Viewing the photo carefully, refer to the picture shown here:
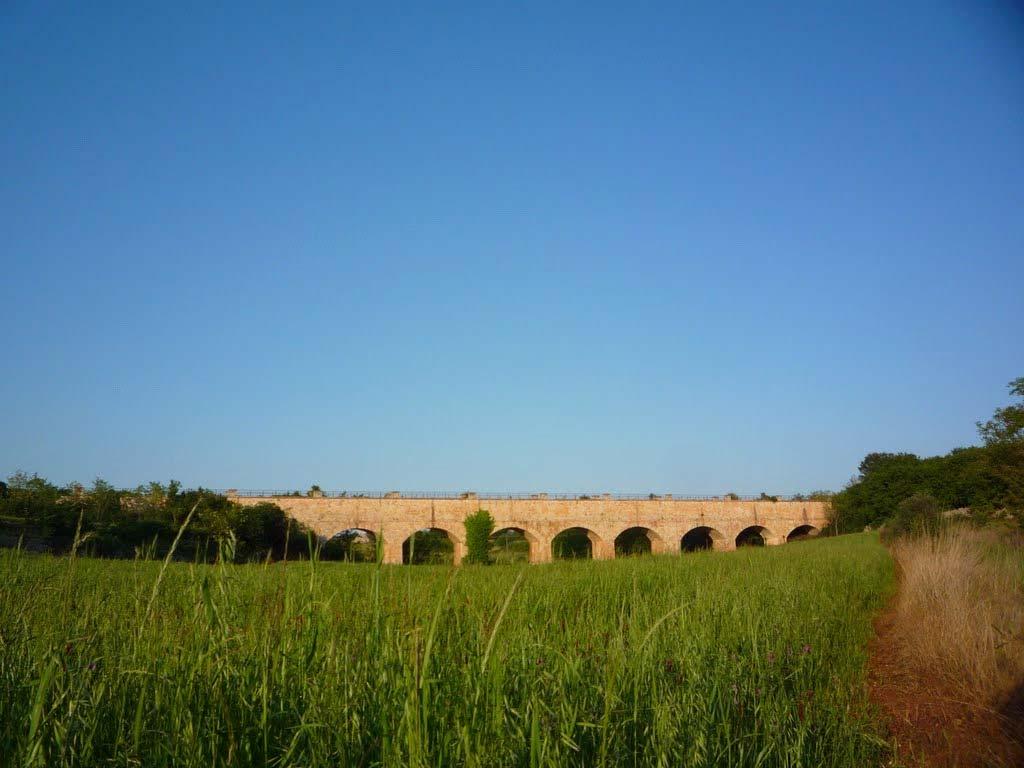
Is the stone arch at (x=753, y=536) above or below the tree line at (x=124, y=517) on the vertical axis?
below

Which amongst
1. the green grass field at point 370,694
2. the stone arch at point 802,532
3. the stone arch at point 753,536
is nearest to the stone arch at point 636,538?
the stone arch at point 753,536

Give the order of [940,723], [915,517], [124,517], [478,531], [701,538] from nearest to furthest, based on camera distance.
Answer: [940,723], [915,517], [124,517], [478,531], [701,538]

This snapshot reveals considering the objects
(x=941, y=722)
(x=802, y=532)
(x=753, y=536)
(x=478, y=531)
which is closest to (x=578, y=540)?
(x=478, y=531)

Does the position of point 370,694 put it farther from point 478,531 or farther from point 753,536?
point 753,536

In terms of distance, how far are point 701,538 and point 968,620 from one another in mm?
38321

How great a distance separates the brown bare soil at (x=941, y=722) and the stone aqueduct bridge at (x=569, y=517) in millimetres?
25784

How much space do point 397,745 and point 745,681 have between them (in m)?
2.47

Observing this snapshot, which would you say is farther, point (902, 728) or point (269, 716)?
point (902, 728)

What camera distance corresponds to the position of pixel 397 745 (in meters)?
1.88

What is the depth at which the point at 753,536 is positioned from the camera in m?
43.8

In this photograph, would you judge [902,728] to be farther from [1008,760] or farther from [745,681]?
[745,681]

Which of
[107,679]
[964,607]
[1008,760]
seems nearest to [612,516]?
[964,607]

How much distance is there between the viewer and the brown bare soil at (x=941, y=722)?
4227 millimetres

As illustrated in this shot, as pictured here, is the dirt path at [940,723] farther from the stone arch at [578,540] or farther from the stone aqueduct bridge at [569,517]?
the stone arch at [578,540]
